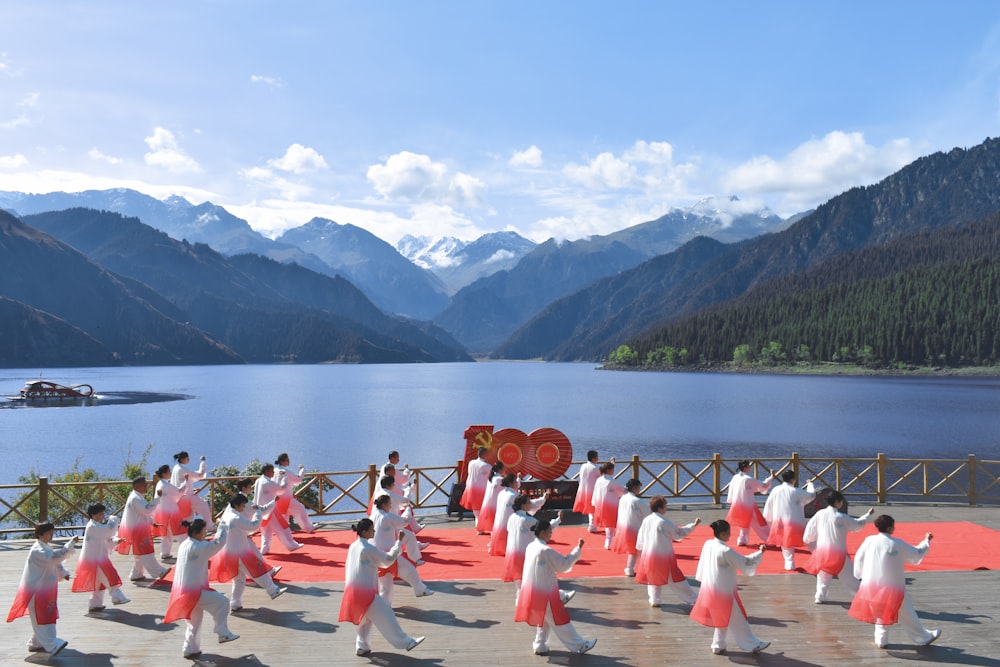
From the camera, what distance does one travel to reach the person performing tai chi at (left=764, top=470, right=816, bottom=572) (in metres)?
14.8

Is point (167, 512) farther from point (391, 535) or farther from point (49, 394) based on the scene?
point (49, 394)

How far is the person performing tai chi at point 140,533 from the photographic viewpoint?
14.1 m

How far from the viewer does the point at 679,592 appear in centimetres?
1262

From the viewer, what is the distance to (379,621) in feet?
34.6

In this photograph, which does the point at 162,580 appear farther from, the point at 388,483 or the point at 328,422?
the point at 328,422

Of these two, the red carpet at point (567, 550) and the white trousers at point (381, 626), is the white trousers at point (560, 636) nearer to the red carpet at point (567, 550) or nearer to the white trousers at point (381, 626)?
the white trousers at point (381, 626)

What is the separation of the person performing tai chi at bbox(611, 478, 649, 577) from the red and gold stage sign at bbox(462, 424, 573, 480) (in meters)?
6.63

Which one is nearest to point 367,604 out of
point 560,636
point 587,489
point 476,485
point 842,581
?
point 560,636

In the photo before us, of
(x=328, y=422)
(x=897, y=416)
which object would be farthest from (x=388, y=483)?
(x=897, y=416)

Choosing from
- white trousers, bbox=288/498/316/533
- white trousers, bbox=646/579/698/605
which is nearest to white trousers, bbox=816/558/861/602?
white trousers, bbox=646/579/698/605

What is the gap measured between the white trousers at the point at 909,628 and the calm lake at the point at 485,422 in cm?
4534

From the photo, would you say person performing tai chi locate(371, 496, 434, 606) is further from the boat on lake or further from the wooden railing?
the boat on lake

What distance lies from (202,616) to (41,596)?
2.39m

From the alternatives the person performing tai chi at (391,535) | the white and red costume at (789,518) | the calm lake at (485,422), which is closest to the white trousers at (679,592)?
the white and red costume at (789,518)
